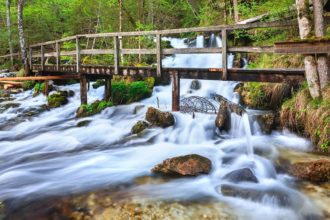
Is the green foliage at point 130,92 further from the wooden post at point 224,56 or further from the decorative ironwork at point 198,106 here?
the wooden post at point 224,56

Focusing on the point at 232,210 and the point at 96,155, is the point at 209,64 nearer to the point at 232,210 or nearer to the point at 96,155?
the point at 96,155

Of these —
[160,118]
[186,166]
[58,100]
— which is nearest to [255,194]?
[186,166]

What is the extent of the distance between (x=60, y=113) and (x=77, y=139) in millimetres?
3862

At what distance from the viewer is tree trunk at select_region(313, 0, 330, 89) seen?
7113 mm

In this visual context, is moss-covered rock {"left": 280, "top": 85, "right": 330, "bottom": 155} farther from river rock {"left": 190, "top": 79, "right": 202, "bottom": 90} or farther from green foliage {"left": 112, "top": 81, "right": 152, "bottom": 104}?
green foliage {"left": 112, "top": 81, "right": 152, "bottom": 104}

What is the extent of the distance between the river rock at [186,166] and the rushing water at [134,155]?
15 cm

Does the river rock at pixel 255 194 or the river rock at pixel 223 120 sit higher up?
the river rock at pixel 223 120

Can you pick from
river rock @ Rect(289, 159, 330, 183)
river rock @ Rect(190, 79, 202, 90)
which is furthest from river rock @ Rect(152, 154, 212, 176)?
river rock @ Rect(190, 79, 202, 90)

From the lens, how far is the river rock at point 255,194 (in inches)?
212

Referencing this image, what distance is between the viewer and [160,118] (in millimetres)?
9641

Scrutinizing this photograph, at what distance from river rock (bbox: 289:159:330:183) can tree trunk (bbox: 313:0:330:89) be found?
217 centimetres

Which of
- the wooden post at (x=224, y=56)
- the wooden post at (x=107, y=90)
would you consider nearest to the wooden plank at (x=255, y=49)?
the wooden post at (x=224, y=56)

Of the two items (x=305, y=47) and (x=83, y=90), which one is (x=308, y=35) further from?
(x=83, y=90)

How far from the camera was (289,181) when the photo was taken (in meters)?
6.02
